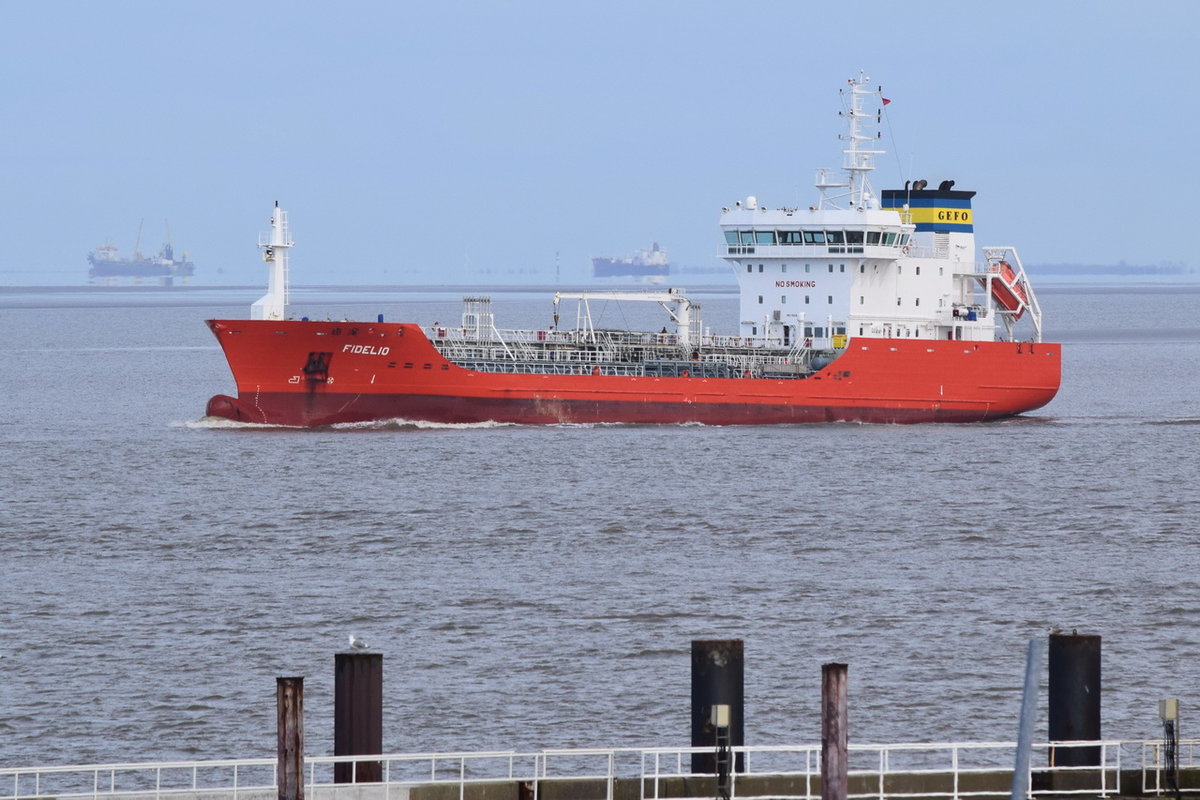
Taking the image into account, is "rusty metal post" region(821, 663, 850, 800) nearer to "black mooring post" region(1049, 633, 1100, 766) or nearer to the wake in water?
"black mooring post" region(1049, 633, 1100, 766)

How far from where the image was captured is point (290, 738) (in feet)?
39.3

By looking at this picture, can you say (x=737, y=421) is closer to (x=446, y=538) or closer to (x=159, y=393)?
(x=446, y=538)

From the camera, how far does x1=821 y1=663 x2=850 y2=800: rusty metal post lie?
12039mm

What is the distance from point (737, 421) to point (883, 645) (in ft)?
70.7

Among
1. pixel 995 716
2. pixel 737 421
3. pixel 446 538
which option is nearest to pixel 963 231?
pixel 737 421

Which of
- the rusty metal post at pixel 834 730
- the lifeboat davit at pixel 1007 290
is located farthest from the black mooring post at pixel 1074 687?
the lifeboat davit at pixel 1007 290

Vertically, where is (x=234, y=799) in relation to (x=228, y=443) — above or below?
below

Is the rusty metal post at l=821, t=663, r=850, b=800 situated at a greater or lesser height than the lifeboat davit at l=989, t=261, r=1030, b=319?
lesser

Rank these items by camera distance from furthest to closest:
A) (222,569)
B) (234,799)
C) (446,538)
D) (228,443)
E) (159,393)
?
(159,393)
(228,443)
(446,538)
(222,569)
(234,799)

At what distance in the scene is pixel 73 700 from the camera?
1845 cm

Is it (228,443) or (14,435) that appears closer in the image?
(228,443)

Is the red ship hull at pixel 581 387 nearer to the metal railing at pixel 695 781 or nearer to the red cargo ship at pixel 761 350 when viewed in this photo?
the red cargo ship at pixel 761 350

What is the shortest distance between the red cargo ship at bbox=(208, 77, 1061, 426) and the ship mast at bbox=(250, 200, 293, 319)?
0.04m

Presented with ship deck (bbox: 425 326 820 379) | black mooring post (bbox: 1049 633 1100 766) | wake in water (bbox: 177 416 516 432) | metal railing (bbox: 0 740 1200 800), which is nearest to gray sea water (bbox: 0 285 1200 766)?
wake in water (bbox: 177 416 516 432)
